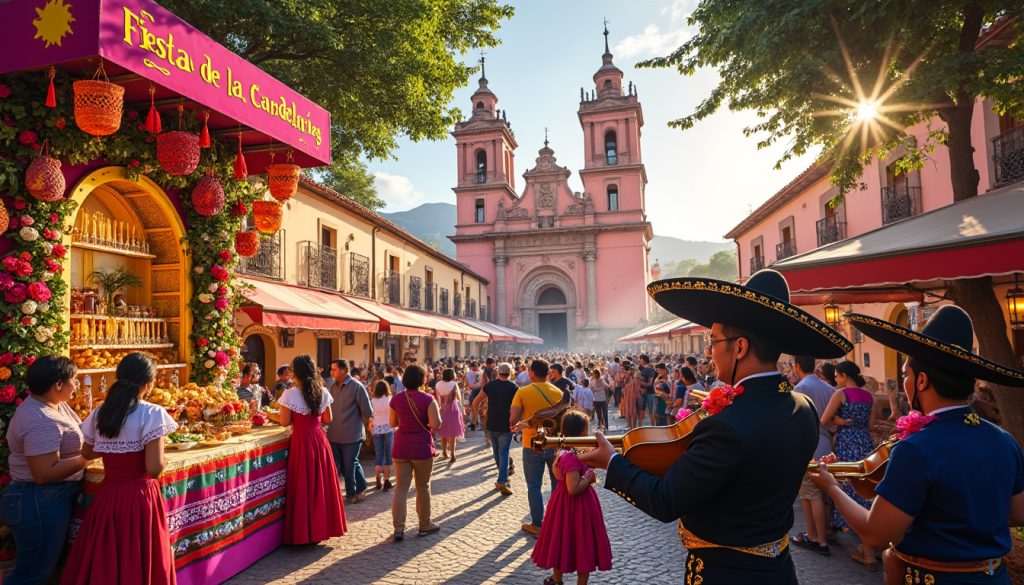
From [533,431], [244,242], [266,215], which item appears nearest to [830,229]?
[533,431]

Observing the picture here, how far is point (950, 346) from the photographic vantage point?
2135mm

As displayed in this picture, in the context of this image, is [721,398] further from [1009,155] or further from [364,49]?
[1009,155]

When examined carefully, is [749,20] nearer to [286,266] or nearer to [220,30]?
[220,30]

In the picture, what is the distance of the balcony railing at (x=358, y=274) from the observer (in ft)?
56.3

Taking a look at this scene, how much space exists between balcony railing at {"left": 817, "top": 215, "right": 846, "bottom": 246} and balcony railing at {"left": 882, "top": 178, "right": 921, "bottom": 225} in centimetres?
252

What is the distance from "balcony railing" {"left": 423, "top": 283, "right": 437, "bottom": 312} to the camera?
24.7 m

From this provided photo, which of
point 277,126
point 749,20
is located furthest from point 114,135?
point 749,20

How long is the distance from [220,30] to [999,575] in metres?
10.9

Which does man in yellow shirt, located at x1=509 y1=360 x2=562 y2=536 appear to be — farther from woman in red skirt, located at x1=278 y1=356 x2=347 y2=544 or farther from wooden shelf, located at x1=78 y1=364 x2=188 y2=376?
wooden shelf, located at x1=78 y1=364 x2=188 y2=376

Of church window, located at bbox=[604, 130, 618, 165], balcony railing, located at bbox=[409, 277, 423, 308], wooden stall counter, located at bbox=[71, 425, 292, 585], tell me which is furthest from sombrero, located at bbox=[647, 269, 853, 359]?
church window, located at bbox=[604, 130, 618, 165]

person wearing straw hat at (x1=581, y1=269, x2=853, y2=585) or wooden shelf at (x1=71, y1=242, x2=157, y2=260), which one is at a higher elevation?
wooden shelf at (x1=71, y1=242, x2=157, y2=260)

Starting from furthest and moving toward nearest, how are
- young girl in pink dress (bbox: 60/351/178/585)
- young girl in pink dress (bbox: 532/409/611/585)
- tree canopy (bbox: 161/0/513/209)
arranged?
1. tree canopy (bbox: 161/0/513/209)
2. young girl in pink dress (bbox: 532/409/611/585)
3. young girl in pink dress (bbox: 60/351/178/585)

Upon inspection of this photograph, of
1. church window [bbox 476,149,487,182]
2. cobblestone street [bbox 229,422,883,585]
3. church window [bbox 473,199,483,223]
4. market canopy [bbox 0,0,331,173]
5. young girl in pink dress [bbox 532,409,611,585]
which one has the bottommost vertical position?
cobblestone street [bbox 229,422,883,585]

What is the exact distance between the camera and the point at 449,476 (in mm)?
8742
